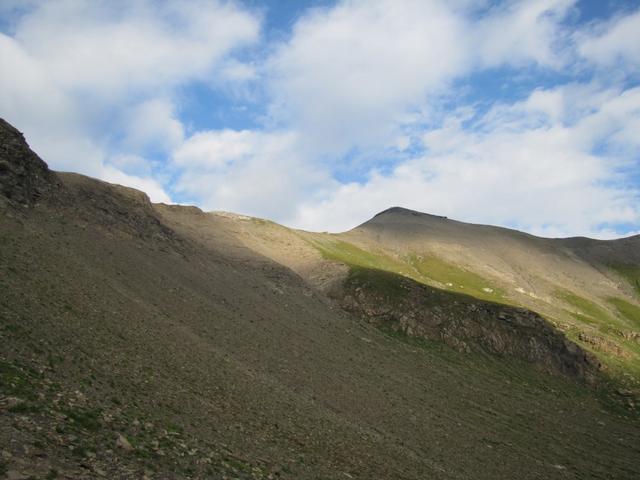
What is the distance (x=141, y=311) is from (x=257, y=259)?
36.3 m

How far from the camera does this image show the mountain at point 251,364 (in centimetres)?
1741

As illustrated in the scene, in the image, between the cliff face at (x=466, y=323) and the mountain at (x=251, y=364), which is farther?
the cliff face at (x=466, y=323)

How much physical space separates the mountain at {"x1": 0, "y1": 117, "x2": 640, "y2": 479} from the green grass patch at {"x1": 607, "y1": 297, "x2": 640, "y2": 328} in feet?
122

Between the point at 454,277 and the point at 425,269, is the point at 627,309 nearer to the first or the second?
the point at 454,277

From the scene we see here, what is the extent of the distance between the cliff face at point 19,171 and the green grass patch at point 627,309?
126741 millimetres

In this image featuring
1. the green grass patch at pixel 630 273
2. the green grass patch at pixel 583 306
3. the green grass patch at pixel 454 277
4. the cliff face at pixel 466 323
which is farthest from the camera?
the green grass patch at pixel 630 273

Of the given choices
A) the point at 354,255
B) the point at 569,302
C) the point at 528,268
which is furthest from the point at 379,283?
the point at 528,268

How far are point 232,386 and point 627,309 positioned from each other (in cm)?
13061

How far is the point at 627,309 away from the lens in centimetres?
12194

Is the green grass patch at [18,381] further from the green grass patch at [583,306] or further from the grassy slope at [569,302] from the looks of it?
the green grass patch at [583,306]

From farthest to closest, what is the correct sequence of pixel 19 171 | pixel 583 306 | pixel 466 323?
pixel 583 306 < pixel 466 323 < pixel 19 171

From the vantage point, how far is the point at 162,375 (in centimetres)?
2414

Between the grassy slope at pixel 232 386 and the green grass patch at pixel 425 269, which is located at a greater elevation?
the green grass patch at pixel 425 269

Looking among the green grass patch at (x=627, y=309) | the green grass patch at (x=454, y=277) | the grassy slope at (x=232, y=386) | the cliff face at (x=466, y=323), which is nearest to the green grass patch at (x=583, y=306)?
the green grass patch at (x=627, y=309)
